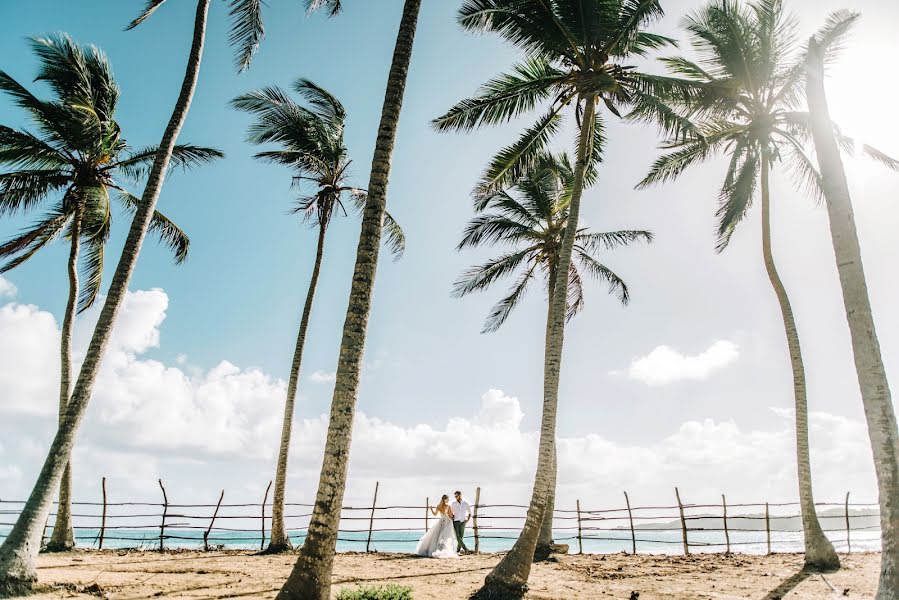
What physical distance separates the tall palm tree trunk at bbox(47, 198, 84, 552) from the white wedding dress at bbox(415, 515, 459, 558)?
7843mm

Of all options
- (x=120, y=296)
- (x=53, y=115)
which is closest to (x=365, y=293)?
(x=120, y=296)

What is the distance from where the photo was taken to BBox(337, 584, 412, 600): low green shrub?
19.6 feet

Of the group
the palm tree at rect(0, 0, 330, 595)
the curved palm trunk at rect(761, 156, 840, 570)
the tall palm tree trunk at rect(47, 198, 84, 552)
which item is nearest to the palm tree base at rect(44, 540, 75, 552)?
the tall palm tree trunk at rect(47, 198, 84, 552)

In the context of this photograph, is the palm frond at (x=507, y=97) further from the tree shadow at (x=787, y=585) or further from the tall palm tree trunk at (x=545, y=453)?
the tree shadow at (x=787, y=585)

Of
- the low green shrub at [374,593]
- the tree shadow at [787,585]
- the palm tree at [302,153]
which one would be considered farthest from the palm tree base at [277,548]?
the tree shadow at [787,585]

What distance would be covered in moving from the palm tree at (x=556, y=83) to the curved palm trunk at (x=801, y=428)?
460cm

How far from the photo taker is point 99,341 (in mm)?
7348

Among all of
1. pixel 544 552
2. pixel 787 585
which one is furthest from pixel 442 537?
pixel 787 585

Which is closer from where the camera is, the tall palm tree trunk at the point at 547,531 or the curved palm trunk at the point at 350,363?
the curved palm trunk at the point at 350,363

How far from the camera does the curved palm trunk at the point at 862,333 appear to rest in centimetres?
529

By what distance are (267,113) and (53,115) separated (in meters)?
4.29

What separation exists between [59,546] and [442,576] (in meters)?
8.15

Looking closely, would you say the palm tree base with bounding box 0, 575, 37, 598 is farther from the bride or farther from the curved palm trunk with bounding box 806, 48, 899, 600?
the curved palm trunk with bounding box 806, 48, 899, 600

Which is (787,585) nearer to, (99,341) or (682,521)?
(682,521)
